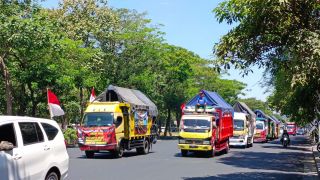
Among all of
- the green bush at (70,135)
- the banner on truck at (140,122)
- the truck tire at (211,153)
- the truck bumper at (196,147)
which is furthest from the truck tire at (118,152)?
the green bush at (70,135)

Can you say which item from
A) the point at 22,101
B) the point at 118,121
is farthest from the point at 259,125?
the point at 118,121

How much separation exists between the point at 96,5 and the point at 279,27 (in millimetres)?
36411

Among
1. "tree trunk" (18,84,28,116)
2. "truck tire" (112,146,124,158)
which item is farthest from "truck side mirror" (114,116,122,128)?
"tree trunk" (18,84,28,116)

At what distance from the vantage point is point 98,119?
2530cm

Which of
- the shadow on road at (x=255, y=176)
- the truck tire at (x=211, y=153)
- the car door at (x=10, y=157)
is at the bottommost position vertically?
the shadow on road at (x=255, y=176)

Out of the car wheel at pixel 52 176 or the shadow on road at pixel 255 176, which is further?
the shadow on road at pixel 255 176

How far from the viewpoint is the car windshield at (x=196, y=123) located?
1065 inches

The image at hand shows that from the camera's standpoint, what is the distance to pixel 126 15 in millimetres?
55750

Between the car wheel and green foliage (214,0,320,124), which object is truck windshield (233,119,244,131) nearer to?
green foliage (214,0,320,124)

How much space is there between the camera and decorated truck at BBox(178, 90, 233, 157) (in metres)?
26.8

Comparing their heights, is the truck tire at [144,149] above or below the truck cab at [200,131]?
below

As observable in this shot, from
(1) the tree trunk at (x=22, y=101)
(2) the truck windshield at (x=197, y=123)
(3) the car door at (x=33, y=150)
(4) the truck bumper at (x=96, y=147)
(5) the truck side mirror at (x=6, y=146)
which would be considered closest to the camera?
(5) the truck side mirror at (x=6, y=146)

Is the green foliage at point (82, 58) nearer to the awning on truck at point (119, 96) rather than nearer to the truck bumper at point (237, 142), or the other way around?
the awning on truck at point (119, 96)

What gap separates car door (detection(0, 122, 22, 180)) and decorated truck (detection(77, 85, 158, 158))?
50.9 ft
